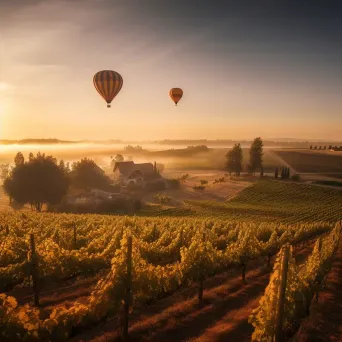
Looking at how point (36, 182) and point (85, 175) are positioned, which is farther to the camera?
point (85, 175)

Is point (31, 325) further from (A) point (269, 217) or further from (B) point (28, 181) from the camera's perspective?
(B) point (28, 181)

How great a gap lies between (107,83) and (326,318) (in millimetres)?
34564

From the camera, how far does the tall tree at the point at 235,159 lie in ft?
323

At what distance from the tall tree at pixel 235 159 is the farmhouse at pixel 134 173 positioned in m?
27.6

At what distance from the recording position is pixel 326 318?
13273 mm

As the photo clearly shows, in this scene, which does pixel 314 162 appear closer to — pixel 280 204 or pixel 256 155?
pixel 256 155

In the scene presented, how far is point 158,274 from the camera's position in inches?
492

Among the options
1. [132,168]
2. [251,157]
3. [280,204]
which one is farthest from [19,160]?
[251,157]

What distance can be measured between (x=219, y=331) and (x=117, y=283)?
15.7ft

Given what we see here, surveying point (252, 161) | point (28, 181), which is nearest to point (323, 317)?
point (28, 181)

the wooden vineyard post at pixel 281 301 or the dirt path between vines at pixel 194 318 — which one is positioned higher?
the wooden vineyard post at pixel 281 301

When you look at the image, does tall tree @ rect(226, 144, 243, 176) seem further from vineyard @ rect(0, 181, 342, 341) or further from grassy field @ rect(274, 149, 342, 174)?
vineyard @ rect(0, 181, 342, 341)

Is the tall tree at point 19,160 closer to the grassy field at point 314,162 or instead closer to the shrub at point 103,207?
the shrub at point 103,207

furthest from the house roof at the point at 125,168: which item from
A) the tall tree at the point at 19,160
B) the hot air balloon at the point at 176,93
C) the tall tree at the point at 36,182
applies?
the hot air balloon at the point at 176,93
